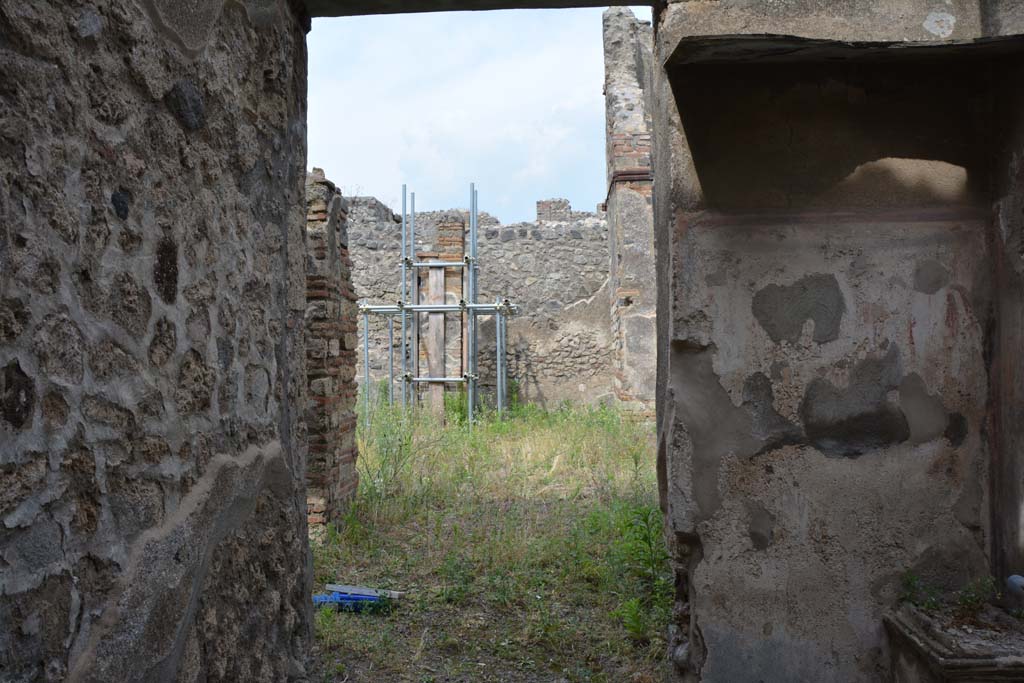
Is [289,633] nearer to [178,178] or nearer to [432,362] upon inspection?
[178,178]

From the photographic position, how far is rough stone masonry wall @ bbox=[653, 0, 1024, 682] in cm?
249

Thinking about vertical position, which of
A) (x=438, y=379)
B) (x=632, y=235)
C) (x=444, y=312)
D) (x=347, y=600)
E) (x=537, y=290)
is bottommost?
(x=347, y=600)

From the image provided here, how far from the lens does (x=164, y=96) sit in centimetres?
193

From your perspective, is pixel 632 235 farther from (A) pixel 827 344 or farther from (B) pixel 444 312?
(A) pixel 827 344

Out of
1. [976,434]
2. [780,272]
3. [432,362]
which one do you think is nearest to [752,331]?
[780,272]

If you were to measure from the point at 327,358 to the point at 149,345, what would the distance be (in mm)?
3228

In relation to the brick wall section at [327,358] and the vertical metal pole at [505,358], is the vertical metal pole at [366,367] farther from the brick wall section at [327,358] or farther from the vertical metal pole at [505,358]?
the brick wall section at [327,358]

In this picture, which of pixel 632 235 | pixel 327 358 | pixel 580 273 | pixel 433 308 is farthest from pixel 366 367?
pixel 327 358

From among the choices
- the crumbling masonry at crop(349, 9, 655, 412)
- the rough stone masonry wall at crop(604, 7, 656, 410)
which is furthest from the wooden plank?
the rough stone masonry wall at crop(604, 7, 656, 410)

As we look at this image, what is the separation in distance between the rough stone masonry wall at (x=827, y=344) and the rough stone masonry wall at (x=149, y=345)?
1261 millimetres

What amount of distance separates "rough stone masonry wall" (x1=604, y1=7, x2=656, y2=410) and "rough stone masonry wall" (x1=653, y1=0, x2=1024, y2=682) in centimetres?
739

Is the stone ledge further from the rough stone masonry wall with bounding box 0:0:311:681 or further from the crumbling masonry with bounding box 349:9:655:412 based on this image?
the crumbling masonry with bounding box 349:9:655:412

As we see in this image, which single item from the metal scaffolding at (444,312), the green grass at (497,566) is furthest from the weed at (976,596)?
the metal scaffolding at (444,312)

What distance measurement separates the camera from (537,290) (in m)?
11.9
